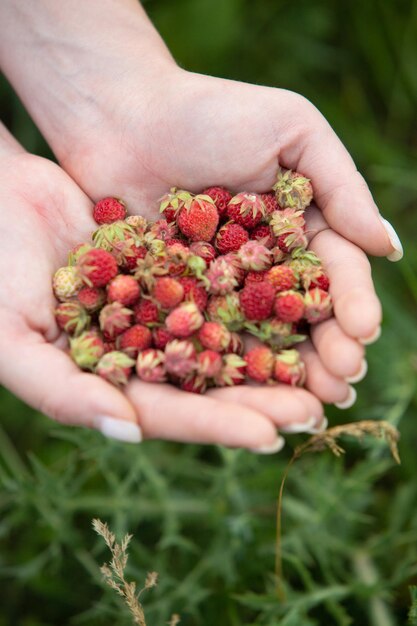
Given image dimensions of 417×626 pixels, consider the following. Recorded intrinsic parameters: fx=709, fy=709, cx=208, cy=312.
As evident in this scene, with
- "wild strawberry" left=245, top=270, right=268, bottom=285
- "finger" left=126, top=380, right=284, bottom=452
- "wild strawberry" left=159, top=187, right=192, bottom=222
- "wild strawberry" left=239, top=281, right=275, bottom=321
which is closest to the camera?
"finger" left=126, top=380, right=284, bottom=452

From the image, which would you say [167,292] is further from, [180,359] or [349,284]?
[349,284]

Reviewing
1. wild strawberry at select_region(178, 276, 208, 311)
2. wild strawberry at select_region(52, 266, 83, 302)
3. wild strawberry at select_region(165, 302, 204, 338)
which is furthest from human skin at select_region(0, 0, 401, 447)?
wild strawberry at select_region(52, 266, 83, 302)

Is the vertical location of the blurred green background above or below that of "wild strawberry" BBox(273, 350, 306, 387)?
below

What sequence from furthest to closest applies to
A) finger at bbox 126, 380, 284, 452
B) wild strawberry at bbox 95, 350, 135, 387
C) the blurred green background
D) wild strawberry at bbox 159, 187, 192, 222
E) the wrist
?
1. the wrist
2. the blurred green background
3. wild strawberry at bbox 159, 187, 192, 222
4. wild strawberry at bbox 95, 350, 135, 387
5. finger at bbox 126, 380, 284, 452

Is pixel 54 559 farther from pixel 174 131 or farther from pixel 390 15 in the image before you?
pixel 390 15

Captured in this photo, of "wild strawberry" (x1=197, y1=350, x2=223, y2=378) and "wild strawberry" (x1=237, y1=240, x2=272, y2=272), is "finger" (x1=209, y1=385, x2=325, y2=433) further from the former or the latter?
"wild strawberry" (x1=237, y1=240, x2=272, y2=272)

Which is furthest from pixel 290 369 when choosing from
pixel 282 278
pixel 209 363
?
pixel 282 278

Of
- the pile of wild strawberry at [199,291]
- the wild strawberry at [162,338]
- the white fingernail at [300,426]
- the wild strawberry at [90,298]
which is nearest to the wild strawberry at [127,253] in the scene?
the pile of wild strawberry at [199,291]
